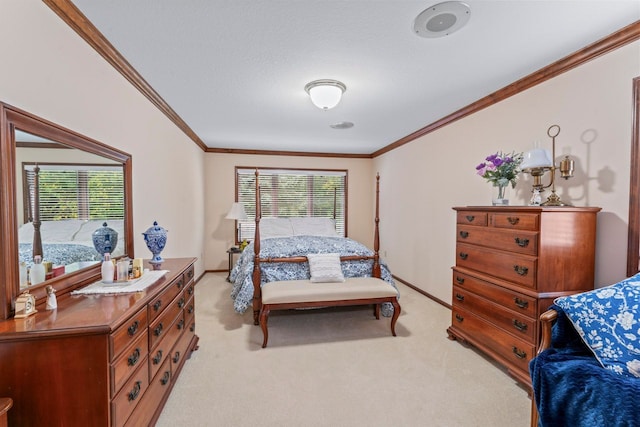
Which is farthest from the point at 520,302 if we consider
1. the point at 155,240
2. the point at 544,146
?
the point at 155,240

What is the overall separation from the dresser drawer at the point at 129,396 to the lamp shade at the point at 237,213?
3607mm

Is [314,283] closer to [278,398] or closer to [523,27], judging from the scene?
[278,398]

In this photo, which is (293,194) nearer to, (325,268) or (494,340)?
(325,268)

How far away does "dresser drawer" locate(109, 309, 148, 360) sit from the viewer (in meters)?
1.19

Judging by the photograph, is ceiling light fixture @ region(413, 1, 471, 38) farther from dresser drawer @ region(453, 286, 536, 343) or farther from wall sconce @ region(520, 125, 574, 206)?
dresser drawer @ region(453, 286, 536, 343)

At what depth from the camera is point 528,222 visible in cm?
197

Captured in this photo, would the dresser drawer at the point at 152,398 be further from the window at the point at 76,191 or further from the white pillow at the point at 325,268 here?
the white pillow at the point at 325,268

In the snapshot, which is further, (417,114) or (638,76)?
(417,114)

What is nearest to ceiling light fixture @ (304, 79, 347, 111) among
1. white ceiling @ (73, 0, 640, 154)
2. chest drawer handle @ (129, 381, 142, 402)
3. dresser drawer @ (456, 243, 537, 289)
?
white ceiling @ (73, 0, 640, 154)

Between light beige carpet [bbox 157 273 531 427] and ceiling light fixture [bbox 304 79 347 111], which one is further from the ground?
ceiling light fixture [bbox 304 79 347 111]

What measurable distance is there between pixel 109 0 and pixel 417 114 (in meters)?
2.98

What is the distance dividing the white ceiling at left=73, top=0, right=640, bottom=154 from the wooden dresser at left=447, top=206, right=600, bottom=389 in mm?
1138

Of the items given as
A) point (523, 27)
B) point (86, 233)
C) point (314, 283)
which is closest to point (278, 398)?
point (314, 283)

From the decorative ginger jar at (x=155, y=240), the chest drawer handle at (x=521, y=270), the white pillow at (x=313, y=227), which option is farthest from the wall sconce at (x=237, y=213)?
the chest drawer handle at (x=521, y=270)
